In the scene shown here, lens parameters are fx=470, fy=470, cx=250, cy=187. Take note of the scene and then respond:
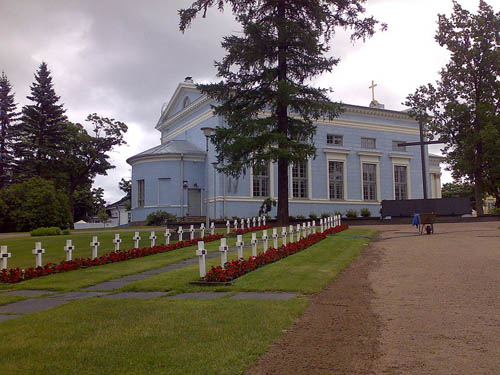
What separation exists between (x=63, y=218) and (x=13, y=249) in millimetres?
14503

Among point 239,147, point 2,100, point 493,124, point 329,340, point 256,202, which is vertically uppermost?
point 2,100

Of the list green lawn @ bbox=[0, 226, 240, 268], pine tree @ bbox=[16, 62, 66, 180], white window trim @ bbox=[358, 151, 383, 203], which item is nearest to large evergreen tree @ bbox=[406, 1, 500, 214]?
white window trim @ bbox=[358, 151, 383, 203]

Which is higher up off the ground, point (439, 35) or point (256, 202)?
point (439, 35)

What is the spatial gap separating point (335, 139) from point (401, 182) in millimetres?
8556

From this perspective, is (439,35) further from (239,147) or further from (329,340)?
(329,340)

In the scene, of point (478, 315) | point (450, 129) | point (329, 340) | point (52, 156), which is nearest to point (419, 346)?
point (329, 340)

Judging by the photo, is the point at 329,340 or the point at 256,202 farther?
the point at 256,202

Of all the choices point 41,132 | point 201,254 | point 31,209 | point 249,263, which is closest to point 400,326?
point 201,254

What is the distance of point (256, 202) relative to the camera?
37156 mm

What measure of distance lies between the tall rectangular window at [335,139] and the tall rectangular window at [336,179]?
1.72m

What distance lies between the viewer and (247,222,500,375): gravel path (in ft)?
15.8

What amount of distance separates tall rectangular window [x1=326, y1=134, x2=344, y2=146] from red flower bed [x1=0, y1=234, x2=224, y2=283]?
2553cm

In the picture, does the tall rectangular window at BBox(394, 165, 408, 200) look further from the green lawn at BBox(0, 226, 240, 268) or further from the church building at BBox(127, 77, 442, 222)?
the green lawn at BBox(0, 226, 240, 268)

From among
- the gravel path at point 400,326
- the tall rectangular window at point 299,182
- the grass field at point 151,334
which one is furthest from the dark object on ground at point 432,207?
the grass field at point 151,334
